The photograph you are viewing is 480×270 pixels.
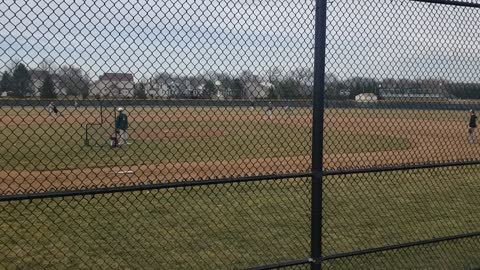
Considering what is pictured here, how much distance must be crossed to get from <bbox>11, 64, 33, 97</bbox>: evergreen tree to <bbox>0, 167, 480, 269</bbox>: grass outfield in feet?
4.16

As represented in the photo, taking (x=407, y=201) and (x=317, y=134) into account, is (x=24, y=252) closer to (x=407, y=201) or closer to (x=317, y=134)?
(x=317, y=134)

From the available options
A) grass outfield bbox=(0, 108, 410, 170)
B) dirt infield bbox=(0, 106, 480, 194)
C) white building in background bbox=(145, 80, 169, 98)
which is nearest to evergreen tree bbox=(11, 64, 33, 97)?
white building in background bbox=(145, 80, 169, 98)

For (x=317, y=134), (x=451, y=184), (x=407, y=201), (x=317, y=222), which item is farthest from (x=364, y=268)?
(x=451, y=184)

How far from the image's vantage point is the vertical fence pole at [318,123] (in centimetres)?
349

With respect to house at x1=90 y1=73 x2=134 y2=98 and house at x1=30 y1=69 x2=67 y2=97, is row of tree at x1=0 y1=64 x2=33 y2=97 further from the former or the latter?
house at x1=90 y1=73 x2=134 y2=98

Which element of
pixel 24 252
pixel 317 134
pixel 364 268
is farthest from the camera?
pixel 24 252

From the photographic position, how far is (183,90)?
13.6 ft

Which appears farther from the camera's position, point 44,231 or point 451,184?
point 451,184

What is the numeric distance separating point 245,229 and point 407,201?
358 cm

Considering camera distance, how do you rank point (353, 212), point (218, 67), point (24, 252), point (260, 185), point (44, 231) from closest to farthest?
point (218, 67), point (24, 252), point (44, 231), point (353, 212), point (260, 185)

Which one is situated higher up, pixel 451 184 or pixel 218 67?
pixel 218 67

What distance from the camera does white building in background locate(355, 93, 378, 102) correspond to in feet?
19.9

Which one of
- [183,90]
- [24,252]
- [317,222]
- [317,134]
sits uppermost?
[183,90]

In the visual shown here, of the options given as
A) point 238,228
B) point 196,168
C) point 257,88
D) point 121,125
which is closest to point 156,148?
point 121,125
